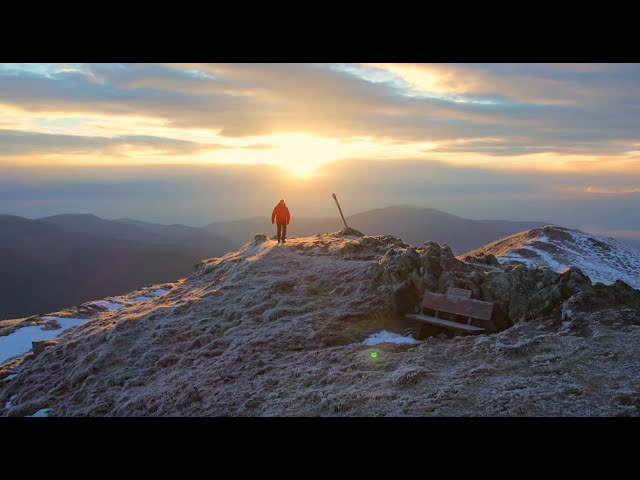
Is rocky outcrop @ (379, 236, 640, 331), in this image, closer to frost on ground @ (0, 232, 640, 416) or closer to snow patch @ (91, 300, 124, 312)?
frost on ground @ (0, 232, 640, 416)

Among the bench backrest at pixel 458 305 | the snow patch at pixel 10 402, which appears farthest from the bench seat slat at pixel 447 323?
the snow patch at pixel 10 402

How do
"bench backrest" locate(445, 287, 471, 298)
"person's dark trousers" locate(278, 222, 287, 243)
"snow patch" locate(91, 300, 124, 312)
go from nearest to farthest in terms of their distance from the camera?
"bench backrest" locate(445, 287, 471, 298)
"person's dark trousers" locate(278, 222, 287, 243)
"snow patch" locate(91, 300, 124, 312)

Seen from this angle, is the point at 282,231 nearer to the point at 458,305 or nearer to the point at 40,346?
the point at 40,346

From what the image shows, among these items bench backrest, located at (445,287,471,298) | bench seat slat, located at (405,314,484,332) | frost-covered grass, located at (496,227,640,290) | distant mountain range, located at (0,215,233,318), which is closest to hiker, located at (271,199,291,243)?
frost-covered grass, located at (496,227,640,290)

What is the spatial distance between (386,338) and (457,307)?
2.58 meters

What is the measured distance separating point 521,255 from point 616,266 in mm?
8689

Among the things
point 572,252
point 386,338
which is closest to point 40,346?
point 386,338

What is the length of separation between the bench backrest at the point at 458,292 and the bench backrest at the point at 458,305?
0.24m

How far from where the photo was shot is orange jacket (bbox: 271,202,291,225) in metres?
30.2

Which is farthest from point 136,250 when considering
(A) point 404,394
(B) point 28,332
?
(A) point 404,394

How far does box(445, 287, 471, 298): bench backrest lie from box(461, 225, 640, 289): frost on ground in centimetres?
1546

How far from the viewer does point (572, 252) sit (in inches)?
1474

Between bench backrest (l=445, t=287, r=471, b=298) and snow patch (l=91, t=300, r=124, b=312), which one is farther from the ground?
bench backrest (l=445, t=287, r=471, b=298)
